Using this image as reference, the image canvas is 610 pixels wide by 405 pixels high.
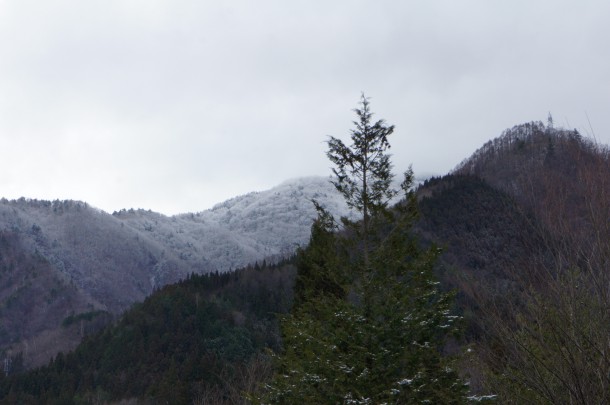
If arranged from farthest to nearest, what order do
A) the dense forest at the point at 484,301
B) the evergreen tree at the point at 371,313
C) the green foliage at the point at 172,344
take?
the green foliage at the point at 172,344, the evergreen tree at the point at 371,313, the dense forest at the point at 484,301

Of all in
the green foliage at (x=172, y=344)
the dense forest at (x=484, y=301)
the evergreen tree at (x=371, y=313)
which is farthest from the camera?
the green foliage at (x=172, y=344)

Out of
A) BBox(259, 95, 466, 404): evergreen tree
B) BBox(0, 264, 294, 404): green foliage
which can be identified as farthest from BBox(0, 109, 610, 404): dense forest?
BBox(0, 264, 294, 404): green foliage

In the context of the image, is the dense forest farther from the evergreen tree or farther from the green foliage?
the green foliage

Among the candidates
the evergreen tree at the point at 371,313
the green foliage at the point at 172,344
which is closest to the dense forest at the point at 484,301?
the evergreen tree at the point at 371,313

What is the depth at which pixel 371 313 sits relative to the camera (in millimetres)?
14984

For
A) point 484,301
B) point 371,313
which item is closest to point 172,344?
point 371,313

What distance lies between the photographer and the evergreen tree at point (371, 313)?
14.2 m

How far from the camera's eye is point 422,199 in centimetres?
13638

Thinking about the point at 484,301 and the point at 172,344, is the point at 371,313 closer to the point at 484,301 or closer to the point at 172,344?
the point at 484,301

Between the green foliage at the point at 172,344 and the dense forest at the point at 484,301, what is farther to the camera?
the green foliage at the point at 172,344

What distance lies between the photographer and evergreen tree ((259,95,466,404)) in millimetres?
14203

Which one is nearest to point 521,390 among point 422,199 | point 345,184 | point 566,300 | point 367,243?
point 566,300

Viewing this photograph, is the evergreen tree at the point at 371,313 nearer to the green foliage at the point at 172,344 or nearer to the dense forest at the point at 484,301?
the dense forest at the point at 484,301

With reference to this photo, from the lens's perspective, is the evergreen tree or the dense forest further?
the evergreen tree
